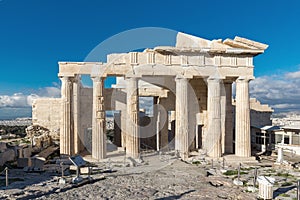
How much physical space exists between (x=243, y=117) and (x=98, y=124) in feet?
35.1

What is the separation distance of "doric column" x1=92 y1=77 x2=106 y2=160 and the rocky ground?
81.2 inches

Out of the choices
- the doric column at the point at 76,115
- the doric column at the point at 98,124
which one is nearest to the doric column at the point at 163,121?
the doric column at the point at 76,115

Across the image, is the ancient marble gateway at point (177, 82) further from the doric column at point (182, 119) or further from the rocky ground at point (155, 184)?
the rocky ground at point (155, 184)

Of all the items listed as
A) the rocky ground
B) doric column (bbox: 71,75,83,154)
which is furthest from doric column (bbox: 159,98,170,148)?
the rocky ground

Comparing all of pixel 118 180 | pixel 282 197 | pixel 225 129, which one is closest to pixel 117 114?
pixel 225 129

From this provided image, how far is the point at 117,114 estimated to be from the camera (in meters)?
28.3

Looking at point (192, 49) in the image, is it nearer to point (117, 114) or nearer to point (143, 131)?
point (117, 114)

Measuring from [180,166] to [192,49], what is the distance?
822cm

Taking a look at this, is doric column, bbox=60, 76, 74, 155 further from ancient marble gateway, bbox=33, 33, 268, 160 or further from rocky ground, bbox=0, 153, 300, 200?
rocky ground, bbox=0, 153, 300, 200

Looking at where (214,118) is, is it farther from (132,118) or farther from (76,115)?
(76,115)

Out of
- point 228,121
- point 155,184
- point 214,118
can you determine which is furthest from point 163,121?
point 155,184

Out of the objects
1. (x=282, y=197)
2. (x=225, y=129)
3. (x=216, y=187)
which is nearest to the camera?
(x=282, y=197)

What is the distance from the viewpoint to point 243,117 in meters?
21.9

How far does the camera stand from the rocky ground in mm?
11477
